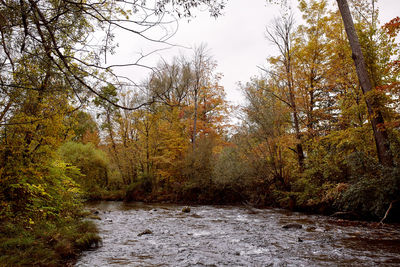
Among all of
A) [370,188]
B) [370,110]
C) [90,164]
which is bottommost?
[370,188]

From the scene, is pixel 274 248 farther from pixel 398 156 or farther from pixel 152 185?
pixel 152 185

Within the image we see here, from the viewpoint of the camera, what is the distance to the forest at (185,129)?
4262mm

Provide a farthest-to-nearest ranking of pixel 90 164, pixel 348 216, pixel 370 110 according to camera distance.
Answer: pixel 90 164 < pixel 348 216 < pixel 370 110

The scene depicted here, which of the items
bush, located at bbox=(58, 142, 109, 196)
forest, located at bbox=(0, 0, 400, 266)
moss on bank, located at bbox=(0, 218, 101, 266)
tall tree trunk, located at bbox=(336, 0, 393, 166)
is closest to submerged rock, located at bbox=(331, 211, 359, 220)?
forest, located at bbox=(0, 0, 400, 266)

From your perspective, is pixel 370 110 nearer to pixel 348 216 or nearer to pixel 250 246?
pixel 348 216

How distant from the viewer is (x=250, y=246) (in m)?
6.38

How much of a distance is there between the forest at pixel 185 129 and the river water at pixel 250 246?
0.88 m

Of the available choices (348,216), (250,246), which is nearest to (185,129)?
(348,216)

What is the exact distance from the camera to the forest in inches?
168

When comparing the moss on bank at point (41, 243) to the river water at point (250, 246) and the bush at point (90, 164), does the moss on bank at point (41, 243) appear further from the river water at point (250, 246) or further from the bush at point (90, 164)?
the bush at point (90, 164)

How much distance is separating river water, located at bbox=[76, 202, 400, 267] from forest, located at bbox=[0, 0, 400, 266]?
0.88m

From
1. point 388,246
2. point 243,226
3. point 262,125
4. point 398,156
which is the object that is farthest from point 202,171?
point 388,246

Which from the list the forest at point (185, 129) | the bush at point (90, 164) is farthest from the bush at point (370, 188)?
the bush at point (90, 164)

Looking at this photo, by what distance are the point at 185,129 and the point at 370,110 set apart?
1722cm
